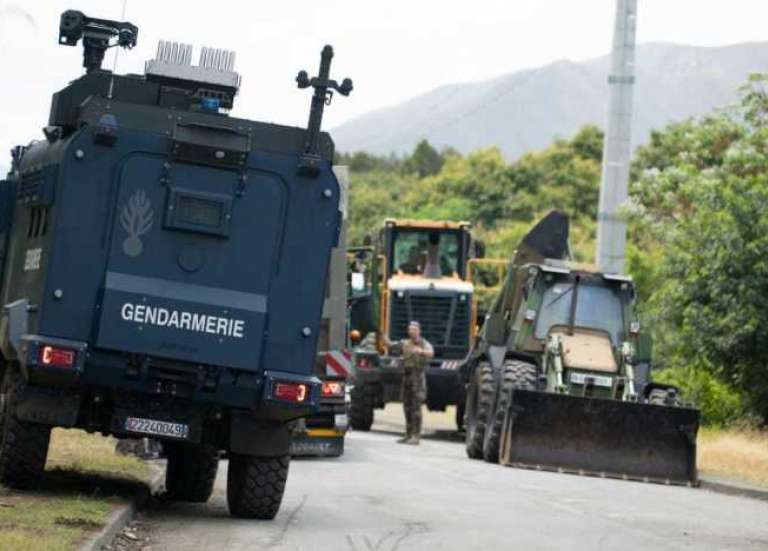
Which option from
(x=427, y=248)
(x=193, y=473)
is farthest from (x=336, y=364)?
(x=427, y=248)

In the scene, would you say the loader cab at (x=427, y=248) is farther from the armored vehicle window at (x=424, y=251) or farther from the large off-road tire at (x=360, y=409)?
the large off-road tire at (x=360, y=409)

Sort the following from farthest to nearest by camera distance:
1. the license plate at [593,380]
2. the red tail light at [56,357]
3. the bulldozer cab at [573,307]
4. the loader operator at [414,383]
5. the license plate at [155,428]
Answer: the loader operator at [414,383], the bulldozer cab at [573,307], the license plate at [593,380], the license plate at [155,428], the red tail light at [56,357]

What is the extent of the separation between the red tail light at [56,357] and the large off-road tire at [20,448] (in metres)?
0.67

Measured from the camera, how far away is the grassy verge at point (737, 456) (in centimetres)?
Result: 2578

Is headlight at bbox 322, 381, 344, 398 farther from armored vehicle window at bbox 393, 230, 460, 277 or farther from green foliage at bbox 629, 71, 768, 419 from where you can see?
armored vehicle window at bbox 393, 230, 460, 277

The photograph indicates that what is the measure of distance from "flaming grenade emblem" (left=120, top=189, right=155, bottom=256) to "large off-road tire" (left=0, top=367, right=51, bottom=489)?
1.46 meters

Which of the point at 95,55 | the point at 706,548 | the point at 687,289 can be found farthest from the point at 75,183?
the point at 687,289

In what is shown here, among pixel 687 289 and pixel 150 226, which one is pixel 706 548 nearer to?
pixel 150 226

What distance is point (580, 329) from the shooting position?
28984mm

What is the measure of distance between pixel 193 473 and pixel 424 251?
66.4 ft

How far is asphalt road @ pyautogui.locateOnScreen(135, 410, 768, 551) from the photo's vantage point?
15031mm

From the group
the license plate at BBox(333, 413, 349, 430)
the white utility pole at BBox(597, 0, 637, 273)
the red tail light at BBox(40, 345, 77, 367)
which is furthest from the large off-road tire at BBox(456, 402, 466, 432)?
the red tail light at BBox(40, 345, 77, 367)

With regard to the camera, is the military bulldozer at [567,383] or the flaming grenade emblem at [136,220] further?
the military bulldozer at [567,383]

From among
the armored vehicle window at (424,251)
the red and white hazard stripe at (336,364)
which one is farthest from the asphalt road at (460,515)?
the armored vehicle window at (424,251)
